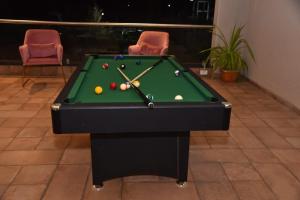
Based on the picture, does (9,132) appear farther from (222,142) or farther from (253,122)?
(253,122)

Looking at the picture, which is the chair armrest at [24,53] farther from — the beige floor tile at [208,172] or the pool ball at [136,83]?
the beige floor tile at [208,172]

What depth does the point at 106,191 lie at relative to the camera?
2.46 metres

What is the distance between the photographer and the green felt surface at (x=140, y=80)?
2197 mm

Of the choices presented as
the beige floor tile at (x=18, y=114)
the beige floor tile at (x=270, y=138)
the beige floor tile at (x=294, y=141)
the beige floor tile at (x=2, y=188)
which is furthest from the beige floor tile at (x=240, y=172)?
the beige floor tile at (x=18, y=114)

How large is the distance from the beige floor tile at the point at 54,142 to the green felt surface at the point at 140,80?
0.79m

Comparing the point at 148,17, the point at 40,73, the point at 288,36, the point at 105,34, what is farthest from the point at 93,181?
the point at 148,17

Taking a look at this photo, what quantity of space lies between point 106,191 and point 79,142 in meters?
0.94

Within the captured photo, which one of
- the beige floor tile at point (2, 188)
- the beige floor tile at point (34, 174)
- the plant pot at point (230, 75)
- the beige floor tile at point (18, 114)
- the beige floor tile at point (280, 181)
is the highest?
the plant pot at point (230, 75)

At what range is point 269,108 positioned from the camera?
447cm

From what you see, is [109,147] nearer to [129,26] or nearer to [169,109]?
[169,109]

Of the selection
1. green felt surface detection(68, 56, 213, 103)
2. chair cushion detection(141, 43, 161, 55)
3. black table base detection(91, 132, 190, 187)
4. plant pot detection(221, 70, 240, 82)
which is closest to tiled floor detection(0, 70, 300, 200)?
black table base detection(91, 132, 190, 187)

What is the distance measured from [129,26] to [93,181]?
4.39m

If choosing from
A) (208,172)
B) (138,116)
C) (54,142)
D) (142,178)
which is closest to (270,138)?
(208,172)

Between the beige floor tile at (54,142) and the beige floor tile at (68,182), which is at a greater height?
the beige floor tile at (54,142)
